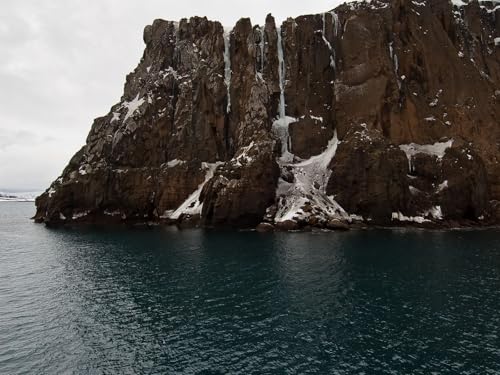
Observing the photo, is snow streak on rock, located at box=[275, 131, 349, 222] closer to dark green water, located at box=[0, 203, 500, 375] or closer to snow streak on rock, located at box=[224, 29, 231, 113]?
dark green water, located at box=[0, 203, 500, 375]

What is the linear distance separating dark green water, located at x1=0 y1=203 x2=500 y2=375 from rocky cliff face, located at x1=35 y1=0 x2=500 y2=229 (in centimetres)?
3039

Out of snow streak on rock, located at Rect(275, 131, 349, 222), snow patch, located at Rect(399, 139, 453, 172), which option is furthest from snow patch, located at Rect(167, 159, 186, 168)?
snow patch, located at Rect(399, 139, 453, 172)

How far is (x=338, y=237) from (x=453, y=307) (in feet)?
131

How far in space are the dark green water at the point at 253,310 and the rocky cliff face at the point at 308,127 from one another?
3039 cm

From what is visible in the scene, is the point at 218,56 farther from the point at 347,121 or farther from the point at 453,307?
the point at 453,307

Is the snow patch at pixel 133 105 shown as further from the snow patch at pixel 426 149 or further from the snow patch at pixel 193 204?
the snow patch at pixel 426 149

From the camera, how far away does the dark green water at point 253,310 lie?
25.0 m

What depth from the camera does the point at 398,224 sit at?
8925 centimetres

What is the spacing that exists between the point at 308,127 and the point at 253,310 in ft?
269

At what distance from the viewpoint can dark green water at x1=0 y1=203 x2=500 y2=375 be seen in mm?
24953

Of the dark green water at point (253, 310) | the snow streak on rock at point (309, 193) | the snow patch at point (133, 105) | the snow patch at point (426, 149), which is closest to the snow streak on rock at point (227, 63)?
the snow patch at point (133, 105)

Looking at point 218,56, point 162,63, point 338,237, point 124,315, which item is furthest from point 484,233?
point 162,63

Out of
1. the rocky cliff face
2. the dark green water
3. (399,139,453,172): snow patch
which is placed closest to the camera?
the dark green water

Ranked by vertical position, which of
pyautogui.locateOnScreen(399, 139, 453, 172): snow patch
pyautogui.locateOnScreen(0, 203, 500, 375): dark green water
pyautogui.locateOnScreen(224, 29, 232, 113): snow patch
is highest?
pyautogui.locateOnScreen(224, 29, 232, 113): snow patch
